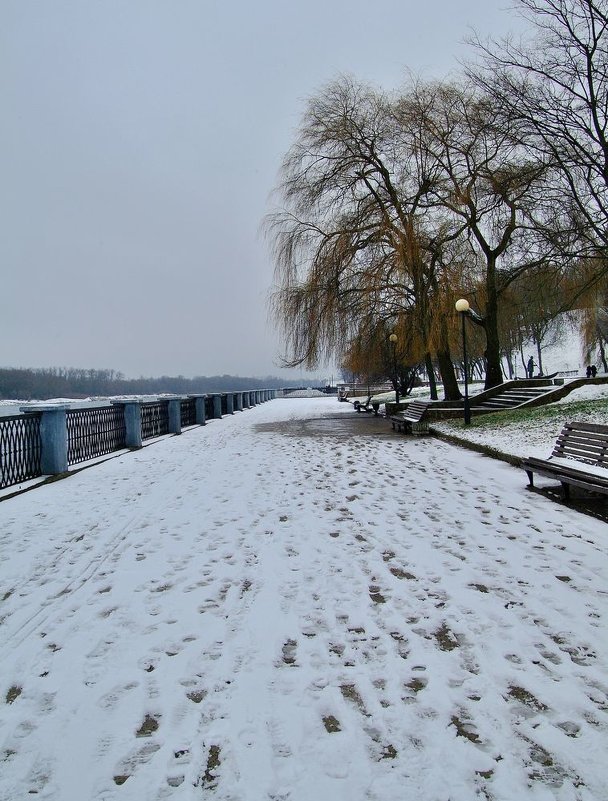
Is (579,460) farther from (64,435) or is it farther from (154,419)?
(154,419)

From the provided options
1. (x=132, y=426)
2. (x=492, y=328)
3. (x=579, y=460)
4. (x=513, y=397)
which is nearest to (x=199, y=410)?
(x=132, y=426)

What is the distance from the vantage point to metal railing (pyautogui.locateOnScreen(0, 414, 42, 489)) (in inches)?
294

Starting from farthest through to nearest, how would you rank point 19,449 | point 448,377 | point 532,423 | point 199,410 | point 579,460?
point 199,410 → point 448,377 → point 532,423 → point 19,449 → point 579,460

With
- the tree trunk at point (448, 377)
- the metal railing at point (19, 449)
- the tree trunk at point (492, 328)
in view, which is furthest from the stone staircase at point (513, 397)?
the metal railing at point (19, 449)

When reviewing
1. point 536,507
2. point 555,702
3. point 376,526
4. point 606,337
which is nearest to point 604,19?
point 536,507

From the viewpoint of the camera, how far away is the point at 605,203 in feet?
39.6

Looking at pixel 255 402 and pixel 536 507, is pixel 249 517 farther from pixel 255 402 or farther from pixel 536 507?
pixel 255 402

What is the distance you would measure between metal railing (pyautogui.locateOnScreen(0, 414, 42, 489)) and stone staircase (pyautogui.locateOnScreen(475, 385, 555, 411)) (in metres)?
13.9

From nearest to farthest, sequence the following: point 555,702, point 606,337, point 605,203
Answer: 1. point 555,702
2. point 605,203
3. point 606,337

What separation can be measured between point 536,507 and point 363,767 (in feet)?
14.7

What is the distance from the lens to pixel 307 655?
2771 mm

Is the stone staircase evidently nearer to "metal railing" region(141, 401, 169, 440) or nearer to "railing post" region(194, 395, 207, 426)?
"railing post" region(194, 395, 207, 426)

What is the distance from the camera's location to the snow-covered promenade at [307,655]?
1973mm

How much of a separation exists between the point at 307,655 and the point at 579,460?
5456 mm
